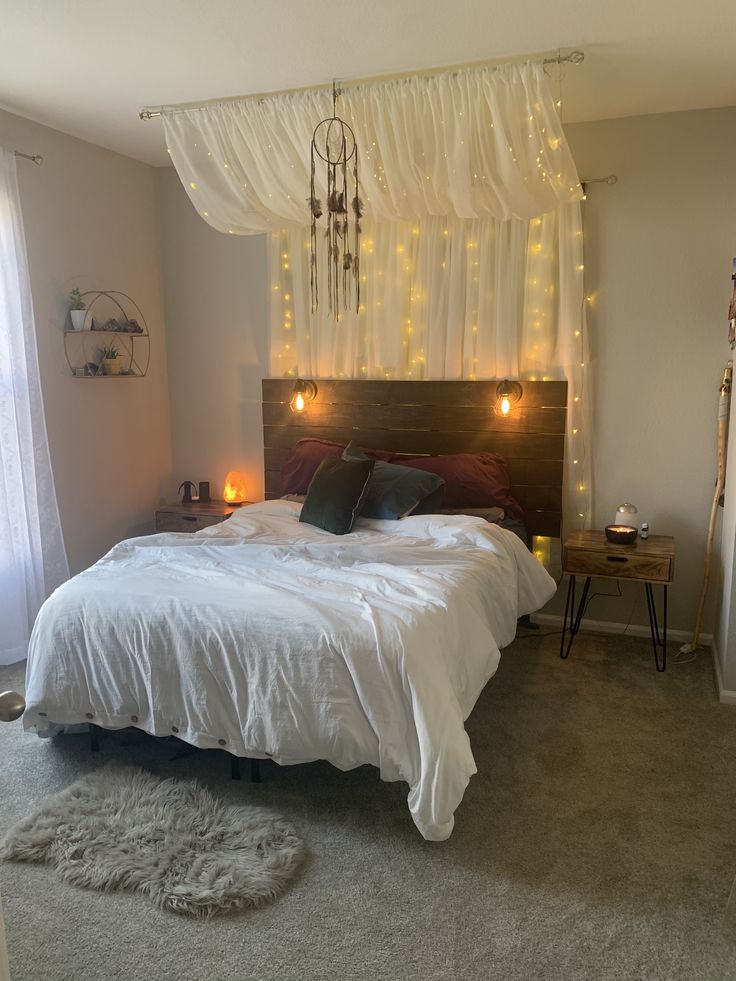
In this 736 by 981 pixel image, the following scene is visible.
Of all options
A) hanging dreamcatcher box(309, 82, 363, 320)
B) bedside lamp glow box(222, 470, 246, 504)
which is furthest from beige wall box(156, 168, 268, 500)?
hanging dreamcatcher box(309, 82, 363, 320)

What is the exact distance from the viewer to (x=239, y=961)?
1.86m

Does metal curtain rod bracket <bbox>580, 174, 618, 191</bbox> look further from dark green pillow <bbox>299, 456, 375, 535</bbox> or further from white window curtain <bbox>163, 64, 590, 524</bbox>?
dark green pillow <bbox>299, 456, 375, 535</bbox>

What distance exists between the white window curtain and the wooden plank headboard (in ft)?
0.30

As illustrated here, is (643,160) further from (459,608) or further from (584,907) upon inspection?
(584,907)

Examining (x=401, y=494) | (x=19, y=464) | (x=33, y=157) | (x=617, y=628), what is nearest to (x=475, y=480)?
(x=401, y=494)

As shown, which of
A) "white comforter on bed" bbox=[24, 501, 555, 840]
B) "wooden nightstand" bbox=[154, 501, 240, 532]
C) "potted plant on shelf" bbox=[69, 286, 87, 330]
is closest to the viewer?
"white comforter on bed" bbox=[24, 501, 555, 840]

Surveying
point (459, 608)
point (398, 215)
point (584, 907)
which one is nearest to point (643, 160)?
point (398, 215)

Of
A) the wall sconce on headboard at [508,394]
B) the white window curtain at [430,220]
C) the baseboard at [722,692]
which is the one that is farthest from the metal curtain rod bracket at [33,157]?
the baseboard at [722,692]

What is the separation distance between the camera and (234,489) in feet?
15.5

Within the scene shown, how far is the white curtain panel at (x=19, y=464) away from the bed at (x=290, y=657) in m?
0.87

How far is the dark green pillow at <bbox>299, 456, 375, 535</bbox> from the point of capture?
3.60m

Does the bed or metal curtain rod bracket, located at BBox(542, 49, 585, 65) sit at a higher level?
metal curtain rod bracket, located at BBox(542, 49, 585, 65)

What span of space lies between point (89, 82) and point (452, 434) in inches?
94.3

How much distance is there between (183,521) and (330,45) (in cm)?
267
